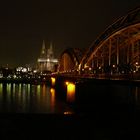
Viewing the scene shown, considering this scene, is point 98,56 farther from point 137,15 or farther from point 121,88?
point 137,15

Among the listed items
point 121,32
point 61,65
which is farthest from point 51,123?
point 61,65

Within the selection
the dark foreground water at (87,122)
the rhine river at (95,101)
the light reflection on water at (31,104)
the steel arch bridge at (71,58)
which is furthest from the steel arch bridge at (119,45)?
the steel arch bridge at (71,58)

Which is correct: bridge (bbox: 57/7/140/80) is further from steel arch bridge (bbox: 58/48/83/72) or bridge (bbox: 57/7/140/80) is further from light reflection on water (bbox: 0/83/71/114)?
steel arch bridge (bbox: 58/48/83/72)

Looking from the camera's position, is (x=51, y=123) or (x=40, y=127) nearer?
(x=40, y=127)

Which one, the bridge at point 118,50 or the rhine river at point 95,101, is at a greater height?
the bridge at point 118,50

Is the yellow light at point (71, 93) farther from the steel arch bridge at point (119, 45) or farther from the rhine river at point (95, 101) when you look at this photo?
the steel arch bridge at point (119, 45)

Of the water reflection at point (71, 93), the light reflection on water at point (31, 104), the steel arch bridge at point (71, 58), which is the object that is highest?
the steel arch bridge at point (71, 58)

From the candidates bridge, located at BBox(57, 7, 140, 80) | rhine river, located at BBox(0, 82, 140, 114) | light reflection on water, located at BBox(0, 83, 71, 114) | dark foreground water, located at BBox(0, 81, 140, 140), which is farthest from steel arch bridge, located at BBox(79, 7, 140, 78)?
light reflection on water, located at BBox(0, 83, 71, 114)

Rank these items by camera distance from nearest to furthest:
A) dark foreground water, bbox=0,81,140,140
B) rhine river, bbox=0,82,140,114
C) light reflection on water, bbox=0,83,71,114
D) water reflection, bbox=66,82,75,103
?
dark foreground water, bbox=0,81,140,140
rhine river, bbox=0,82,140,114
light reflection on water, bbox=0,83,71,114
water reflection, bbox=66,82,75,103

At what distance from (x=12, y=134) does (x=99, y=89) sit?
1000 inches

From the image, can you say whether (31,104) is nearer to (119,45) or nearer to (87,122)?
(119,45)

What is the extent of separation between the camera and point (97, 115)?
34.7 metres

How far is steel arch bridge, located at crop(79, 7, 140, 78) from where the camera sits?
40.5 metres

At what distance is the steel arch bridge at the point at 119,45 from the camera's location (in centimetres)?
4055
